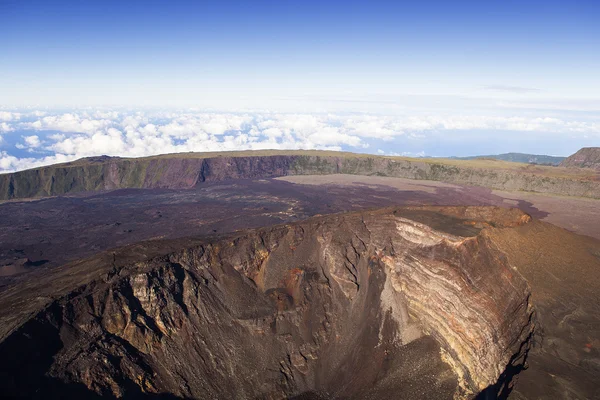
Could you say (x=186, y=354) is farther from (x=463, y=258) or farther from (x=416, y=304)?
(x=463, y=258)

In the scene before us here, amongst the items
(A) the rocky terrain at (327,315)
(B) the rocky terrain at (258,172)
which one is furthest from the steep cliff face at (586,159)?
(A) the rocky terrain at (327,315)

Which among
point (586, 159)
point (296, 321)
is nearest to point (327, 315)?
point (296, 321)

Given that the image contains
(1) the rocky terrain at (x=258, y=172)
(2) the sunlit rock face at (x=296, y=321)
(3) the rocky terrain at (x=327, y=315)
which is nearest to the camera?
(3) the rocky terrain at (x=327, y=315)

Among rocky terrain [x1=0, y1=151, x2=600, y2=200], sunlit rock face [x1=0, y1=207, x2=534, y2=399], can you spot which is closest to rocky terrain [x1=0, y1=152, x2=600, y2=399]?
sunlit rock face [x1=0, y1=207, x2=534, y2=399]

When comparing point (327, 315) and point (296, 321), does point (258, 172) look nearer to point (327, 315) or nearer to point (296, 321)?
point (327, 315)

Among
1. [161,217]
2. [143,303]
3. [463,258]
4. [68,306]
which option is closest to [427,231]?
[463,258]

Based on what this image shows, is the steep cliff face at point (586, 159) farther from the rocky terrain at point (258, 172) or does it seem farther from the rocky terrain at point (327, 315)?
the rocky terrain at point (327, 315)
